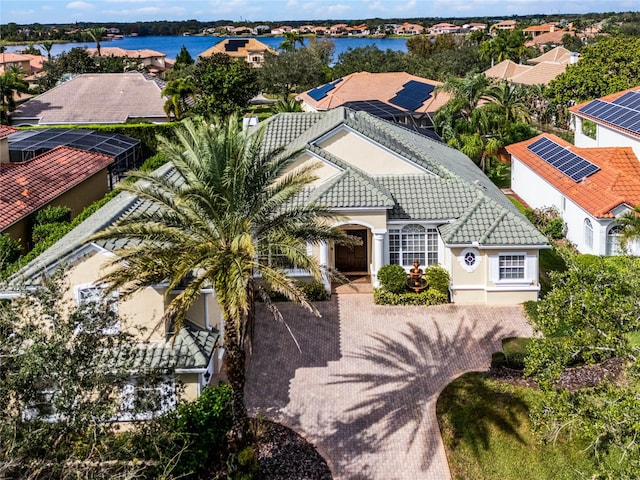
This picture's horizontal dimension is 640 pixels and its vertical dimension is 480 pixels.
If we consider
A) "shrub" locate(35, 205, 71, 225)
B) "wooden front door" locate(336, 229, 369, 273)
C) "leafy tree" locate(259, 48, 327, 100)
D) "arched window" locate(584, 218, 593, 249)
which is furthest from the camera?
"leafy tree" locate(259, 48, 327, 100)

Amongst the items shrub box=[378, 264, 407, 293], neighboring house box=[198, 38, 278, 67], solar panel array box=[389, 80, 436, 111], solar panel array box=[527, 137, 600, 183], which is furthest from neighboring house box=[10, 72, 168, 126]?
neighboring house box=[198, 38, 278, 67]

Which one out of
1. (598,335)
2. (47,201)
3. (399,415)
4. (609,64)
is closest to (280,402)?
(399,415)

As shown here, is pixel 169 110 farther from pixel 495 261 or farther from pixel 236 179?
pixel 236 179

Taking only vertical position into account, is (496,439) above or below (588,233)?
below

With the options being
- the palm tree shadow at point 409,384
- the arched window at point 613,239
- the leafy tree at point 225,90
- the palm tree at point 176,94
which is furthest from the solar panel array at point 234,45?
the palm tree shadow at point 409,384

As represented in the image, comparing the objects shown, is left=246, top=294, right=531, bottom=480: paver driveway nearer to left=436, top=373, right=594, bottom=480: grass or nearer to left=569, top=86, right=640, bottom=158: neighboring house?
left=436, top=373, right=594, bottom=480: grass

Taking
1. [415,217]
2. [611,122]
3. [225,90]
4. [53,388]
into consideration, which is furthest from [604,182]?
[225,90]

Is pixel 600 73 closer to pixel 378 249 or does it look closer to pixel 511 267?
pixel 511 267

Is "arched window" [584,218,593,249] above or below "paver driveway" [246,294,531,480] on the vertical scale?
above
